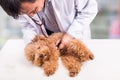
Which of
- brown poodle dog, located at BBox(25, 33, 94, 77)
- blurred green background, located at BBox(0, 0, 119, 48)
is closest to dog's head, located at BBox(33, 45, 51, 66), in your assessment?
brown poodle dog, located at BBox(25, 33, 94, 77)

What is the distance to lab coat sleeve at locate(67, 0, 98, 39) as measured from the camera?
0.78 meters

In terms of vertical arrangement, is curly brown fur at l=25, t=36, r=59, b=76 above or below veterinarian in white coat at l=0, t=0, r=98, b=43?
below

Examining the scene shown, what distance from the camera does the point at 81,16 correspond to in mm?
781

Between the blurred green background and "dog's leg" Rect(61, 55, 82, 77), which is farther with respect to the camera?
the blurred green background

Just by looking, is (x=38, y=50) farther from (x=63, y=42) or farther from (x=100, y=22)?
(x=100, y=22)

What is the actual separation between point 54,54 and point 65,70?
47 mm

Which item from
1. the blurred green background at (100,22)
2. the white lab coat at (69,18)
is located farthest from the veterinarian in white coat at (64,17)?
the blurred green background at (100,22)

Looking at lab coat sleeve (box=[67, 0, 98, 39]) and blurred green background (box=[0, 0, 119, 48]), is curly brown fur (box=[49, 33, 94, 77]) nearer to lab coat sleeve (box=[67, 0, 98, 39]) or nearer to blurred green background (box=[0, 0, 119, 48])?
lab coat sleeve (box=[67, 0, 98, 39])

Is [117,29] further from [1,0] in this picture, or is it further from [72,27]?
[1,0]

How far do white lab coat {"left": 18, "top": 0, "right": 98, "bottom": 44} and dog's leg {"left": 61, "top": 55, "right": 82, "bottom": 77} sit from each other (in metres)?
0.06

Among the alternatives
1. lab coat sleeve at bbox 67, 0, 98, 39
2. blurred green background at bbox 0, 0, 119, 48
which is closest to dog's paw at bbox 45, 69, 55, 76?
lab coat sleeve at bbox 67, 0, 98, 39

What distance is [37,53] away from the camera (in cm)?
71

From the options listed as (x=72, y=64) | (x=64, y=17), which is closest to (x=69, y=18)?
(x=64, y=17)

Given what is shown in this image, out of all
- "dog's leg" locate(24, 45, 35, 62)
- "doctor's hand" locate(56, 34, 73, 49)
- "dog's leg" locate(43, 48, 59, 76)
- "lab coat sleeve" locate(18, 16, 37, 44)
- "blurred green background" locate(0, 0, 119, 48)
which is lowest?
"blurred green background" locate(0, 0, 119, 48)
